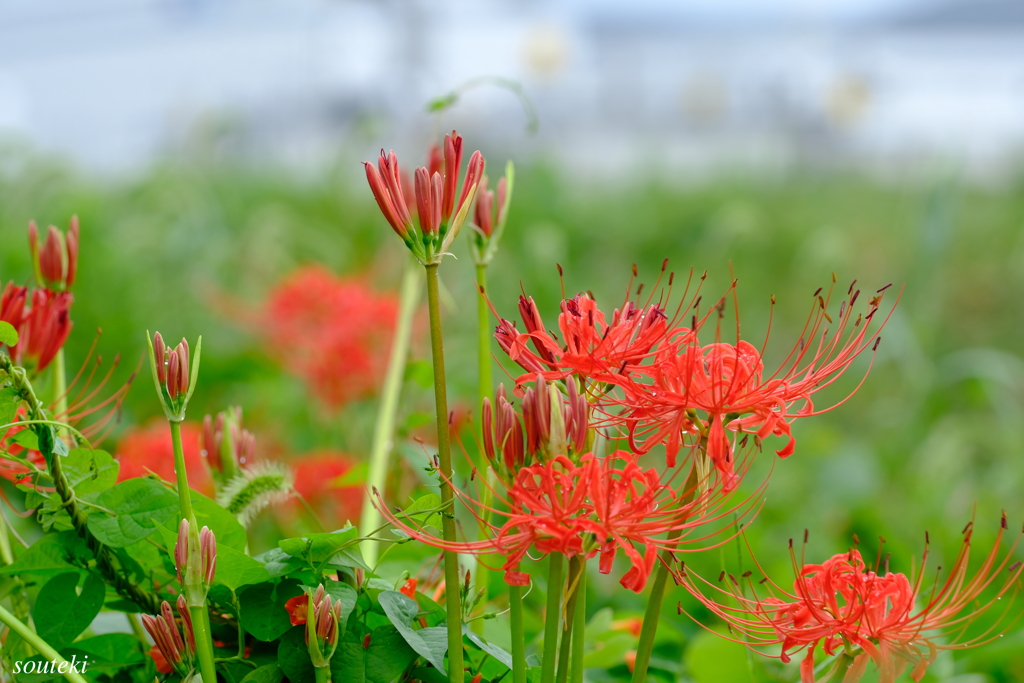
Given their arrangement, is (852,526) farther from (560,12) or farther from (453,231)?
(560,12)

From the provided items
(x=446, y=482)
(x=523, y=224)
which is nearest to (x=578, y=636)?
(x=446, y=482)

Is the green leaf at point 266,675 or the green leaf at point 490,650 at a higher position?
the green leaf at point 490,650

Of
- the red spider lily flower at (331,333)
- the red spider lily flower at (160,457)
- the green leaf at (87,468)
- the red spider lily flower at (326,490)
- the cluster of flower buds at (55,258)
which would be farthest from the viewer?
the red spider lily flower at (331,333)

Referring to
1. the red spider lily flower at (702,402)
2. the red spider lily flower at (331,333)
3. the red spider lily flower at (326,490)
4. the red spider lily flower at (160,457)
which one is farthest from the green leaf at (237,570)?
the red spider lily flower at (331,333)

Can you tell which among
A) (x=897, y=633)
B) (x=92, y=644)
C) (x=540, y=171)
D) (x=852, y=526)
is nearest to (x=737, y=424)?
(x=897, y=633)

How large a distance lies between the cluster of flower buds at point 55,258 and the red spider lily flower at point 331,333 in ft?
2.83

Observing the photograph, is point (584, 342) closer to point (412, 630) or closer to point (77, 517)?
point (412, 630)

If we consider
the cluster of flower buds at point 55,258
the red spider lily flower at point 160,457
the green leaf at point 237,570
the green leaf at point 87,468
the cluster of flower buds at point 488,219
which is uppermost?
the cluster of flower buds at point 488,219

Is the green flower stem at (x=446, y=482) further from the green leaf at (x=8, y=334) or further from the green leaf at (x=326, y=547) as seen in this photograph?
the green leaf at (x=8, y=334)

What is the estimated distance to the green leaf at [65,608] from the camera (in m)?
0.58

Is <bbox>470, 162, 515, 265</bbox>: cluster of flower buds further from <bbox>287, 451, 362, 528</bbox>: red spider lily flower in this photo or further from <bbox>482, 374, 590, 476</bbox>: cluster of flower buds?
<bbox>287, 451, 362, 528</bbox>: red spider lily flower

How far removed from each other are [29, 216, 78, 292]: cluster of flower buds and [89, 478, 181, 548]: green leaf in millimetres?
216

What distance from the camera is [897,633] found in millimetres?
556

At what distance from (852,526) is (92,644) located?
1.30 metres
